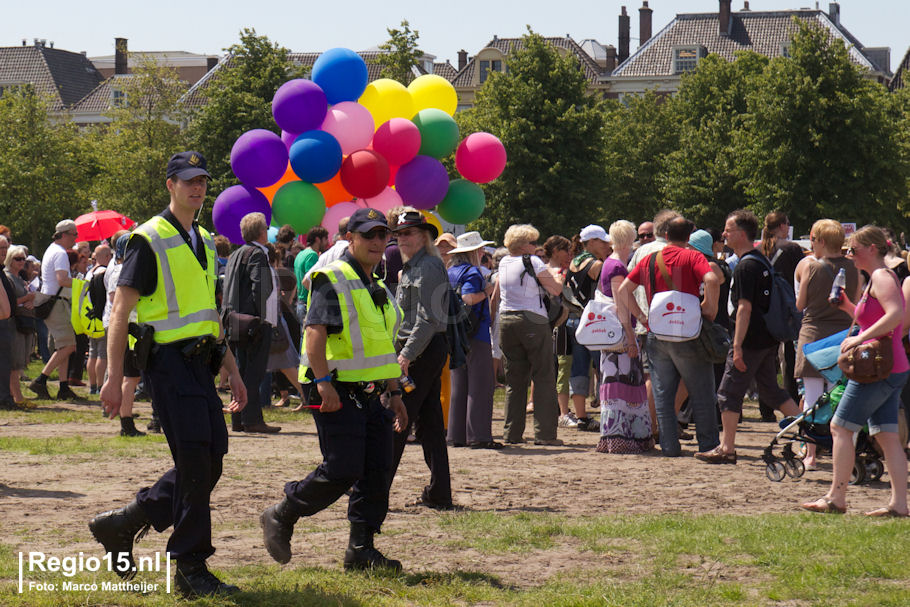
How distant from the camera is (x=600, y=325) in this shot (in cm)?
1086

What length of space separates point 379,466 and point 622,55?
89307 mm

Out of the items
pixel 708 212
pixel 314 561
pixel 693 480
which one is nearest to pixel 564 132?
pixel 708 212

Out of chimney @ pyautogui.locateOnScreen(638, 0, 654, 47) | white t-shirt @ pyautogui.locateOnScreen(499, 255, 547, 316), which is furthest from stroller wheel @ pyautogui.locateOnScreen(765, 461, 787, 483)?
chimney @ pyautogui.locateOnScreen(638, 0, 654, 47)

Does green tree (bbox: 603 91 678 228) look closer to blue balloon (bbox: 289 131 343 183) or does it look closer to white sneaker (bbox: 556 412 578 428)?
blue balloon (bbox: 289 131 343 183)

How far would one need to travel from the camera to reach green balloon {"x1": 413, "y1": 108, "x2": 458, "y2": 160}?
17.5m

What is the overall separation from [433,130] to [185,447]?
12.7 metres

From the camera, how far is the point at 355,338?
5926mm

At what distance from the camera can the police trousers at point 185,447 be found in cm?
534

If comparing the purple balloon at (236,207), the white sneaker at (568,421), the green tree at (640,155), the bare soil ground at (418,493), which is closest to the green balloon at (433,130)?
the purple balloon at (236,207)

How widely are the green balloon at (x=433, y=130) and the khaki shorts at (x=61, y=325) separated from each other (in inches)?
224

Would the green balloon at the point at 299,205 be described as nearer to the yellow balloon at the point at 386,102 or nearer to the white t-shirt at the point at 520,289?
the yellow balloon at the point at 386,102

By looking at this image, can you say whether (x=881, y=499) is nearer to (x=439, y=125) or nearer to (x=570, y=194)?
(x=439, y=125)

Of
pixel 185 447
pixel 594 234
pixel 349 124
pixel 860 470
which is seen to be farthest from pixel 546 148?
pixel 185 447

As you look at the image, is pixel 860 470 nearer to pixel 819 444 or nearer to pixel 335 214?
pixel 819 444
